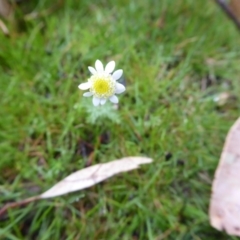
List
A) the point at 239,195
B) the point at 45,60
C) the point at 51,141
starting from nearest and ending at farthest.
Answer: the point at 239,195 → the point at 51,141 → the point at 45,60

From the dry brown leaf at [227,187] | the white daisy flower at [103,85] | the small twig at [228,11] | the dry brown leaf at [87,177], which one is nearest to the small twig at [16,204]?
the dry brown leaf at [87,177]

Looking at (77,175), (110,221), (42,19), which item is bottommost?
(110,221)

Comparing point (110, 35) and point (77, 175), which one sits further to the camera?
point (110, 35)

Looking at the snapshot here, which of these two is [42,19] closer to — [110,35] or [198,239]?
[110,35]

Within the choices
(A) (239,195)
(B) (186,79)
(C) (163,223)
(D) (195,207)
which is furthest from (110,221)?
(B) (186,79)

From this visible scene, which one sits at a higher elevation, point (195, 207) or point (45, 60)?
point (45, 60)

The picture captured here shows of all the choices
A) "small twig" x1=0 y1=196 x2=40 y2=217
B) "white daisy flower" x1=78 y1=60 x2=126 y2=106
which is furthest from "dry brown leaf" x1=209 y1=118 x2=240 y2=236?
"small twig" x1=0 y1=196 x2=40 y2=217
